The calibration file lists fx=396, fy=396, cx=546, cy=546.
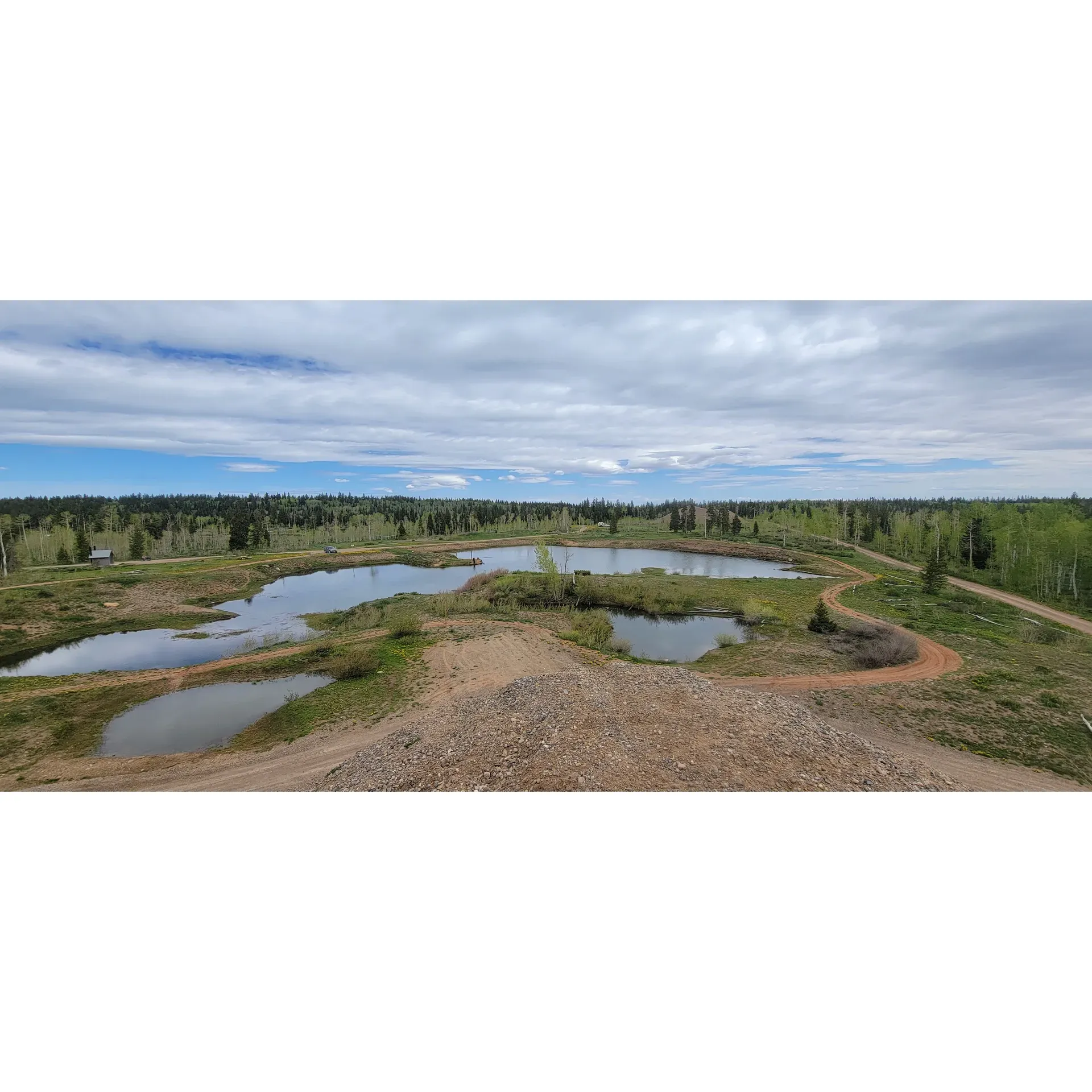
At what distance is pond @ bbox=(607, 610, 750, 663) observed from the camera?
10.6 m

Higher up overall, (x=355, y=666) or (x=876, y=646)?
(x=355, y=666)

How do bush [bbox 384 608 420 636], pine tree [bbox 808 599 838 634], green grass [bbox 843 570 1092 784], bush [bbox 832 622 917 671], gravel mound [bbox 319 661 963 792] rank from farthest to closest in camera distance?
pine tree [bbox 808 599 838 634] → bush [bbox 384 608 420 636] → bush [bbox 832 622 917 671] → green grass [bbox 843 570 1092 784] → gravel mound [bbox 319 661 963 792]

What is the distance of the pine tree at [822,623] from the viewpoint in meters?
10.6

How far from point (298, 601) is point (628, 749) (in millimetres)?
16137

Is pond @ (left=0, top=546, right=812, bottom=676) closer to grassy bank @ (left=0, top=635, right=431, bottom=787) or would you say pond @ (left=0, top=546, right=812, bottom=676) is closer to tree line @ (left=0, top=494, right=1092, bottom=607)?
grassy bank @ (left=0, top=635, right=431, bottom=787)

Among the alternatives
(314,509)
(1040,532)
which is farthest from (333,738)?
(314,509)

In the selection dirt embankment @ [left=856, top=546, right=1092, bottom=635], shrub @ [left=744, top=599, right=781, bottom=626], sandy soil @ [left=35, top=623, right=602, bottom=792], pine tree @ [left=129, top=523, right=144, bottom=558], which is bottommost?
shrub @ [left=744, top=599, right=781, bottom=626]

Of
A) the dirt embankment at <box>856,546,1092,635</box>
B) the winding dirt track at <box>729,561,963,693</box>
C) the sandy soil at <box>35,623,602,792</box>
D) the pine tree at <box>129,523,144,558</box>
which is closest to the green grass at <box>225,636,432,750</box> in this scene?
the sandy soil at <box>35,623,602,792</box>

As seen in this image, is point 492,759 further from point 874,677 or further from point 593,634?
point 874,677

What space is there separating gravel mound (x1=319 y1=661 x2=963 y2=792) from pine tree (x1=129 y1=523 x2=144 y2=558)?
17.4 m

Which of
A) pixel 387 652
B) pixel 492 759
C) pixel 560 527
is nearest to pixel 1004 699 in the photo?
pixel 492 759

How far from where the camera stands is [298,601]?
1574cm

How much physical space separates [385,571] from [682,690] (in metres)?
19.7

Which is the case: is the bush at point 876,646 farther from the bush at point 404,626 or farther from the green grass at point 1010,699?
the bush at point 404,626
